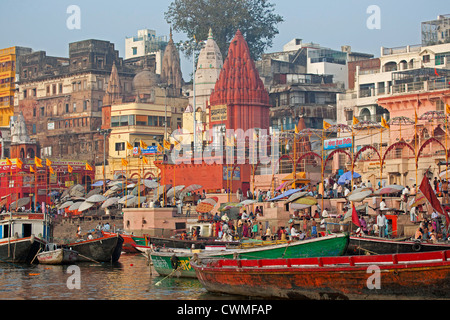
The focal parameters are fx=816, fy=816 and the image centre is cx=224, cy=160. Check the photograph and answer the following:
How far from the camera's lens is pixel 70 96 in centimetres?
7644

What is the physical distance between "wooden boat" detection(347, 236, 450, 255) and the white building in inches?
2900

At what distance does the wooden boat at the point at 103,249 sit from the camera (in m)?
35.2

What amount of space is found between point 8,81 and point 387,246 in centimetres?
6735

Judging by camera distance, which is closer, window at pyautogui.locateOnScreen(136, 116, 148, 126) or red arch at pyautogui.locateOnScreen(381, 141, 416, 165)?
red arch at pyautogui.locateOnScreen(381, 141, 416, 165)

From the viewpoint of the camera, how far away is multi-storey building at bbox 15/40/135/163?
74.0m

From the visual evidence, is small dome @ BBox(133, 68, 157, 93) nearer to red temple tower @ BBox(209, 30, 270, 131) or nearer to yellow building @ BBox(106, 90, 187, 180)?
yellow building @ BBox(106, 90, 187, 180)

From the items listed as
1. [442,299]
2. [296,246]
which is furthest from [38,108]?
[442,299]

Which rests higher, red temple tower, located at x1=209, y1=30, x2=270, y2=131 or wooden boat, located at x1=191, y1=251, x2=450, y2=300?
red temple tower, located at x1=209, y1=30, x2=270, y2=131

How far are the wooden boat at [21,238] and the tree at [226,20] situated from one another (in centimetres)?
4227

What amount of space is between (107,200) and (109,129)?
63.5 feet

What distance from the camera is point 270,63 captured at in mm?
72438

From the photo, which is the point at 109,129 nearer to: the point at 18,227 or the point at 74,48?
the point at 74,48

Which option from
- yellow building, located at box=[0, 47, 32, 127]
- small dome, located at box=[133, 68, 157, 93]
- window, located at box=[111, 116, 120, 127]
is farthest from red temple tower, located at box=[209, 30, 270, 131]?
yellow building, located at box=[0, 47, 32, 127]

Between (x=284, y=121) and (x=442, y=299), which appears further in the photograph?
(x=284, y=121)
